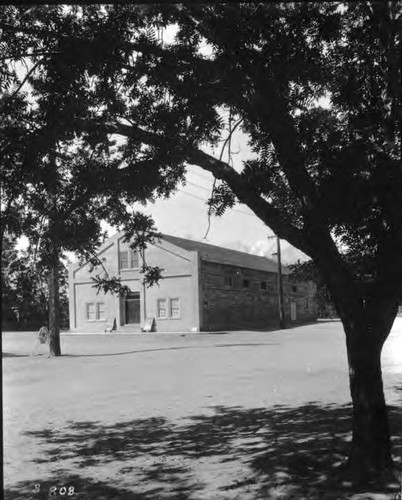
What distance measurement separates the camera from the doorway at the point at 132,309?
139 feet

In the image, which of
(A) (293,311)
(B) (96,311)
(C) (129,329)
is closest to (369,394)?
(C) (129,329)

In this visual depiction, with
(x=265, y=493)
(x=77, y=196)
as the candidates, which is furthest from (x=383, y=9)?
(x=265, y=493)

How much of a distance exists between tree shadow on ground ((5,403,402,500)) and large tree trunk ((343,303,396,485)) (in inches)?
16.7

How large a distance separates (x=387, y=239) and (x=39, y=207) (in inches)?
158

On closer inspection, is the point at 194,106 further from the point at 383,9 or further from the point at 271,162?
the point at 383,9

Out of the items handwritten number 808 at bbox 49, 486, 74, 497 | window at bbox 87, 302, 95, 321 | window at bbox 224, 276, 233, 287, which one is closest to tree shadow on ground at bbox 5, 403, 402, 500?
handwritten number 808 at bbox 49, 486, 74, 497

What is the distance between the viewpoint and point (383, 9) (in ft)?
18.8

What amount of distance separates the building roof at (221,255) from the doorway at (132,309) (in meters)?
5.26

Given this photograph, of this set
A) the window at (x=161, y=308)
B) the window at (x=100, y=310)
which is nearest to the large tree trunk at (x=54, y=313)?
the window at (x=161, y=308)

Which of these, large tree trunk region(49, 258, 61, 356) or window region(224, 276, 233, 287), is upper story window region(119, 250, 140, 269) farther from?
large tree trunk region(49, 258, 61, 356)

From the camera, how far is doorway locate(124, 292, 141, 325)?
139 feet

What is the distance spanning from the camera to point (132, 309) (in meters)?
42.8

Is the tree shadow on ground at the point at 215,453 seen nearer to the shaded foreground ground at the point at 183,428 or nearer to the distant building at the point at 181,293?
the shaded foreground ground at the point at 183,428

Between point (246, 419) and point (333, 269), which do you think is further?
point (246, 419)
